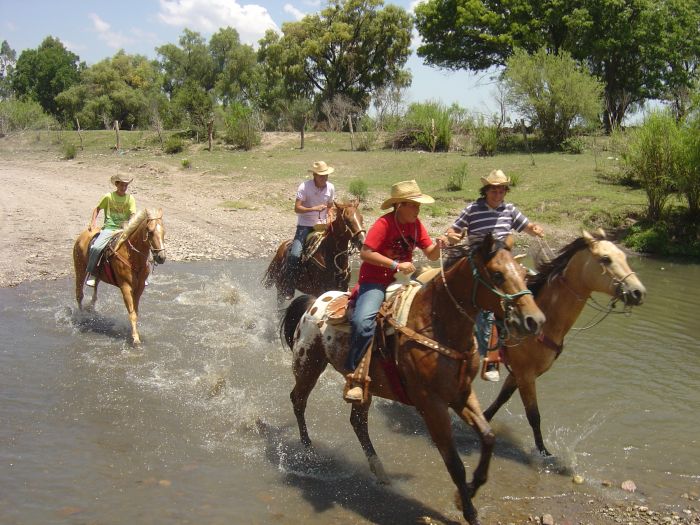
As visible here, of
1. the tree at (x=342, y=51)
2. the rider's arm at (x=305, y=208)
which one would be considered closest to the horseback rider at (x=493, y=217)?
the rider's arm at (x=305, y=208)

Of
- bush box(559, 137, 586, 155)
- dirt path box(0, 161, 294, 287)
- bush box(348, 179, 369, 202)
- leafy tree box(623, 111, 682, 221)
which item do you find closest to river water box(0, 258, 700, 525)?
dirt path box(0, 161, 294, 287)

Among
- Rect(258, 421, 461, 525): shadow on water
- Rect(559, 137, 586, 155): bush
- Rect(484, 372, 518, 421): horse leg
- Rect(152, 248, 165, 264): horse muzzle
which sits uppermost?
Rect(559, 137, 586, 155): bush

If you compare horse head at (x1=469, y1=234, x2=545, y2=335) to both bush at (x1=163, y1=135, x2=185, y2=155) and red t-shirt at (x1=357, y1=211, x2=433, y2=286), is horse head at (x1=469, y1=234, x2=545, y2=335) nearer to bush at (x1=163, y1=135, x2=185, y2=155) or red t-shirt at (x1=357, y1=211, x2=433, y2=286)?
red t-shirt at (x1=357, y1=211, x2=433, y2=286)

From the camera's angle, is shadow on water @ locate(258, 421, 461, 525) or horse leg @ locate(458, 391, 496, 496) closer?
horse leg @ locate(458, 391, 496, 496)

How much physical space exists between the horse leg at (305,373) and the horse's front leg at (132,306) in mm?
3811

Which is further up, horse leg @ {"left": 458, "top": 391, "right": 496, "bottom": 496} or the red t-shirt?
the red t-shirt

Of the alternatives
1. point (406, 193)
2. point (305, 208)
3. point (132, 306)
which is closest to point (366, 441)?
point (406, 193)

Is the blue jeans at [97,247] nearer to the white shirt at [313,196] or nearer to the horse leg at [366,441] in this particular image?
the white shirt at [313,196]

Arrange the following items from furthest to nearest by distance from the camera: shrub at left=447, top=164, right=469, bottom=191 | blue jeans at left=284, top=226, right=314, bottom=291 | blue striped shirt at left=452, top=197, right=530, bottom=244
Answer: shrub at left=447, top=164, right=469, bottom=191 → blue jeans at left=284, top=226, right=314, bottom=291 → blue striped shirt at left=452, top=197, right=530, bottom=244

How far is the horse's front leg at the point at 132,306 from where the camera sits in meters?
8.92

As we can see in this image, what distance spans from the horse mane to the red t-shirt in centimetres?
152

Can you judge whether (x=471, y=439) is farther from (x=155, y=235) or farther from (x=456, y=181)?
(x=456, y=181)

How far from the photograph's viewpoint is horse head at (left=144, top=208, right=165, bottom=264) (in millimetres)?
8734

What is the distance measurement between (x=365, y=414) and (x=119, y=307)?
23.0 ft
